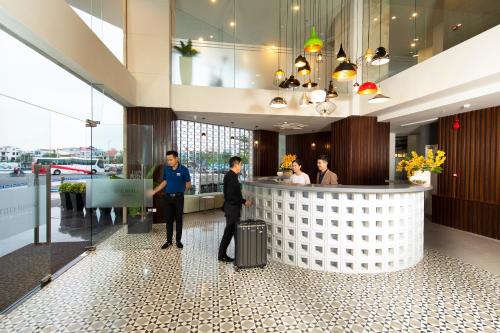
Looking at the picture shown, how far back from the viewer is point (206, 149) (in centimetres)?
1039

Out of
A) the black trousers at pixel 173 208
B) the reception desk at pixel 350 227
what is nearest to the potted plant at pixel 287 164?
the reception desk at pixel 350 227

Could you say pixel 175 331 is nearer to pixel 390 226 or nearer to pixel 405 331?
pixel 405 331

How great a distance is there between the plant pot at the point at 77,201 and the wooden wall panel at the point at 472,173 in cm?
1032

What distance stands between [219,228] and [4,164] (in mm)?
4446

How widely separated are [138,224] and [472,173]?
8.10 meters

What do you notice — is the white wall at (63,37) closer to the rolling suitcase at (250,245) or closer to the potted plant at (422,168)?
the rolling suitcase at (250,245)

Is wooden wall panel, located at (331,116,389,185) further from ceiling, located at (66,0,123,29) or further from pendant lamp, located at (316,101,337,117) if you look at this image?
ceiling, located at (66,0,123,29)

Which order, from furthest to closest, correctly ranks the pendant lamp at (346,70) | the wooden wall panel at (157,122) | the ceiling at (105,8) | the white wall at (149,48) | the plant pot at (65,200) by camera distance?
the plant pot at (65,200)
the wooden wall panel at (157,122)
the white wall at (149,48)
the ceiling at (105,8)
the pendant lamp at (346,70)

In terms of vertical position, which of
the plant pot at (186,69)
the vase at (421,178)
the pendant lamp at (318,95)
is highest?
the plant pot at (186,69)

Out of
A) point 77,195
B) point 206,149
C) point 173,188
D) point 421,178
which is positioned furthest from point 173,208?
point 206,149

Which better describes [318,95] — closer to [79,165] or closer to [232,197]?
[232,197]

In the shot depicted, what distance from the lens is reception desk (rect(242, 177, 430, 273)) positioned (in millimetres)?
3857

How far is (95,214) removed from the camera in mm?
5965

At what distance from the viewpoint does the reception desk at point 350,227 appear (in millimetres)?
3857
